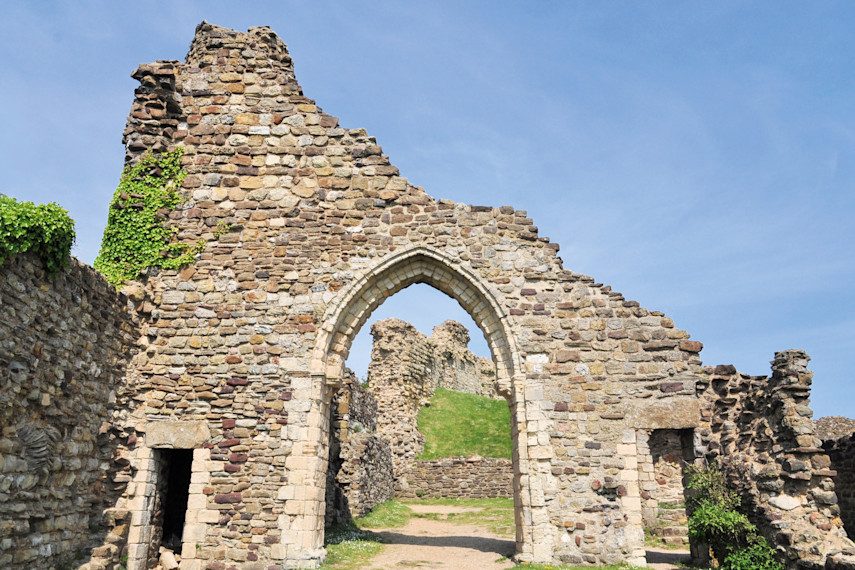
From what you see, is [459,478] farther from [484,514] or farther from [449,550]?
[449,550]

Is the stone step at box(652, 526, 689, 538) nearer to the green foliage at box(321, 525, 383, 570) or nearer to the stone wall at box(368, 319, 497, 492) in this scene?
the green foliage at box(321, 525, 383, 570)

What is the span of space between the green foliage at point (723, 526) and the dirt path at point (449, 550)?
99 cm

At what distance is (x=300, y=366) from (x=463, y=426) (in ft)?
45.7

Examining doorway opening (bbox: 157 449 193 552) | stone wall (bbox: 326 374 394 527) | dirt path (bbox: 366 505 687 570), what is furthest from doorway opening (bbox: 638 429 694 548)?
doorway opening (bbox: 157 449 193 552)

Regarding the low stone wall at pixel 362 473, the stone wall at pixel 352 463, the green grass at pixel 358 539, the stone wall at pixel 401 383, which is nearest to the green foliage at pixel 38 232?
the green grass at pixel 358 539

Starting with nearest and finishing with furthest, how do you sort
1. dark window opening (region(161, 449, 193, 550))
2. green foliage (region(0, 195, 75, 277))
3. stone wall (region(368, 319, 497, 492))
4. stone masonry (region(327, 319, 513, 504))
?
green foliage (region(0, 195, 75, 277)) < dark window opening (region(161, 449, 193, 550)) < stone masonry (region(327, 319, 513, 504)) < stone wall (region(368, 319, 497, 492))

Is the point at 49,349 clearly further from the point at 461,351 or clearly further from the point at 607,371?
the point at 461,351

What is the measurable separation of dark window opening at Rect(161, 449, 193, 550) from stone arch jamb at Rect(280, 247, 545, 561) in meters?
2.27

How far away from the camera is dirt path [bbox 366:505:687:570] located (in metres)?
8.97

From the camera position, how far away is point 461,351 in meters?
29.5

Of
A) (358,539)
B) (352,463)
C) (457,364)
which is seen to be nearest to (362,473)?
(352,463)

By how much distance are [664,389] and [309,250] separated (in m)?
6.34

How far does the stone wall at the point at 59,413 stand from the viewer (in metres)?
6.07

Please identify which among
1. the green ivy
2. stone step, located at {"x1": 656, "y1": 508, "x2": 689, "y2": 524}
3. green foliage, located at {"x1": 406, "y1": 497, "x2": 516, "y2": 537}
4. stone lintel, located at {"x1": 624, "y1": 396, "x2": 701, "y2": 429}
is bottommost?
green foliage, located at {"x1": 406, "y1": 497, "x2": 516, "y2": 537}
